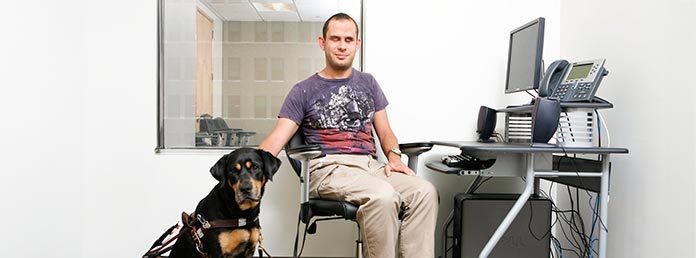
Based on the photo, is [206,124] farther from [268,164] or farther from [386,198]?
[386,198]

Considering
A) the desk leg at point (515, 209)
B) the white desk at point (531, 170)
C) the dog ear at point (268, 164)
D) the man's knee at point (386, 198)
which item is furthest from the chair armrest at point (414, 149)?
the dog ear at point (268, 164)

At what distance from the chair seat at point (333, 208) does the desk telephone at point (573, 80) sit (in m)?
0.95

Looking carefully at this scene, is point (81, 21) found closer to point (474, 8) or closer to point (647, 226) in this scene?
point (474, 8)

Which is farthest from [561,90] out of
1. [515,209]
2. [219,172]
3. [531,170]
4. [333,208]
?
[219,172]

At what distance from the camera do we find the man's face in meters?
2.63

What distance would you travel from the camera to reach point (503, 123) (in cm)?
309

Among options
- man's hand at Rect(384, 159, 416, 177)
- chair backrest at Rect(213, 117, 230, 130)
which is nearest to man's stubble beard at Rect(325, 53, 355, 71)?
man's hand at Rect(384, 159, 416, 177)

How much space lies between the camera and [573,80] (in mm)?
2404

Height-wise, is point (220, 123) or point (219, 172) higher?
point (220, 123)

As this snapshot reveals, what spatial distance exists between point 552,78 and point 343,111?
0.92m

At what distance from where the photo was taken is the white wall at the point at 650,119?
2090mm

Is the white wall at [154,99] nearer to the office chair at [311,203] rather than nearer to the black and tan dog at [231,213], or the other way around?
the office chair at [311,203]

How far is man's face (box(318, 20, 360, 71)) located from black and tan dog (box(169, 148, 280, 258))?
2.26ft

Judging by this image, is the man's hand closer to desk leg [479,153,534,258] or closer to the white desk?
the white desk
